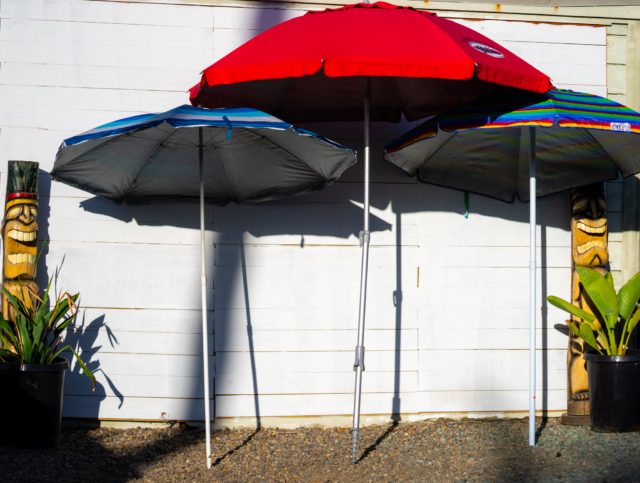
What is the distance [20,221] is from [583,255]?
4.00 metres

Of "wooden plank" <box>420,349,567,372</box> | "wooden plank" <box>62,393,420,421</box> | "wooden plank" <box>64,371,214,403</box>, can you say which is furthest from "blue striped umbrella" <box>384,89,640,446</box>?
"wooden plank" <box>64,371,214,403</box>

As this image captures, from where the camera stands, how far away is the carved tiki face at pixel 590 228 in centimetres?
393

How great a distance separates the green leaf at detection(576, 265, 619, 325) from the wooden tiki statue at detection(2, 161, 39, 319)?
3685 millimetres

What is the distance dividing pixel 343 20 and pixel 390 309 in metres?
2.05

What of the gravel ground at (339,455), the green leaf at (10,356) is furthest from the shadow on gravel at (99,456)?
the green leaf at (10,356)

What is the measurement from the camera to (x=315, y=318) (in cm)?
396

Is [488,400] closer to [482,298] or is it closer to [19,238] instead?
[482,298]

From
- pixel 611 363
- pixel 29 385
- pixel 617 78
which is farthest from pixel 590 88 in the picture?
pixel 29 385

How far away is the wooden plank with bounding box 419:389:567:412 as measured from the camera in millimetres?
4023

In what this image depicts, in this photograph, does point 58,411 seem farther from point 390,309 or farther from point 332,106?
point 332,106

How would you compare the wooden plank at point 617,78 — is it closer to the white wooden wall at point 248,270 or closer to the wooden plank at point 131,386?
the white wooden wall at point 248,270

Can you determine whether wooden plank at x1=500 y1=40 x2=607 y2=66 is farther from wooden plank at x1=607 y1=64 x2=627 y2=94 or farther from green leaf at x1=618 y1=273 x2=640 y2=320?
green leaf at x1=618 y1=273 x2=640 y2=320

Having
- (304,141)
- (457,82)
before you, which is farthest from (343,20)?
(457,82)

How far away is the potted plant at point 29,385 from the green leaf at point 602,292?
10.8 feet
